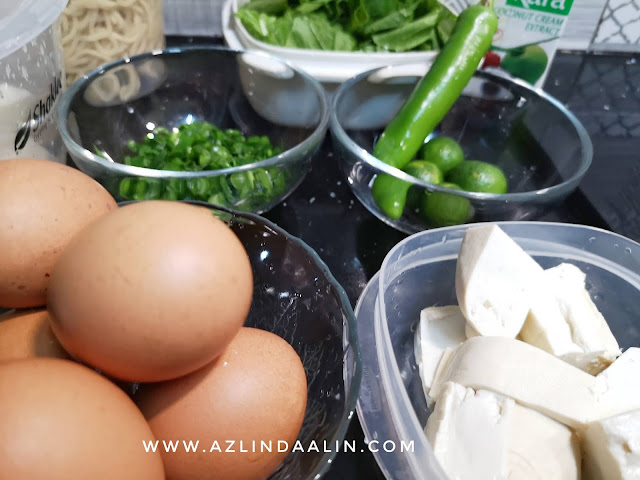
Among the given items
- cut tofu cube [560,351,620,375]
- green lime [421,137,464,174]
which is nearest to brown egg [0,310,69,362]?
cut tofu cube [560,351,620,375]

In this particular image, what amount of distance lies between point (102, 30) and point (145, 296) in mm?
671

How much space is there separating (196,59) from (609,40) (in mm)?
1013

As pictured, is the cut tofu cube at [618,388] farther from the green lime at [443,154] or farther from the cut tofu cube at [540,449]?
the green lime at [443,154]

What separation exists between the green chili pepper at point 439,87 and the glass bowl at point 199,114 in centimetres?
14

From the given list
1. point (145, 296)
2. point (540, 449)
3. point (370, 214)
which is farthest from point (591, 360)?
point (145, 296)

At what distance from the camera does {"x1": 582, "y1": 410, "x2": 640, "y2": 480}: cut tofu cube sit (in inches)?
19.3

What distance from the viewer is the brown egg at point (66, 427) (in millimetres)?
330

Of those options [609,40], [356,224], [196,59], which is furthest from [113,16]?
[609,40]

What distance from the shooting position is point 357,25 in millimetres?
1072

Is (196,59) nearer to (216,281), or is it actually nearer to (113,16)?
(113,16)

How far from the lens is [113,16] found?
0.87 m

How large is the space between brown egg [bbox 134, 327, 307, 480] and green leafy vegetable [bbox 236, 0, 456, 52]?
2.47 feet

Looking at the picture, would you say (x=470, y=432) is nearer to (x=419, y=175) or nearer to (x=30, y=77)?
(x=419, y=175)

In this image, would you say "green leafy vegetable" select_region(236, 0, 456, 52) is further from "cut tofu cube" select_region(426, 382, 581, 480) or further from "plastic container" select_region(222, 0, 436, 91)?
"cut tofu cube" select_region(426, 382, 581, 480)
